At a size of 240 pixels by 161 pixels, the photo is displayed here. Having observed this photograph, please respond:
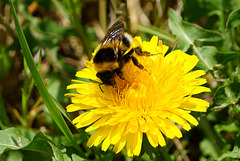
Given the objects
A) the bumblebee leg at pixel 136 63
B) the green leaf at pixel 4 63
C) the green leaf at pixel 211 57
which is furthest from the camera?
the green leaf at pixel 4 63

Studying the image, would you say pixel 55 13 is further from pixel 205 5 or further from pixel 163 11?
pixel 205 5

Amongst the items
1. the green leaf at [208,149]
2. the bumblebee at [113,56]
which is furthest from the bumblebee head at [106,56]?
the green leaf at [208,149]

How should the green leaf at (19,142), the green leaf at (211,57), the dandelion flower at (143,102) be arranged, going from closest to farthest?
the dandelion flower at (143,102)
the green leaf at (19,142)
the green leaf at (211,57)

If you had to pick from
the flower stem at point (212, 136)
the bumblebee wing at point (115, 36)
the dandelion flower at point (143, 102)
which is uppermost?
the bumblebee wing at point (115, 36)

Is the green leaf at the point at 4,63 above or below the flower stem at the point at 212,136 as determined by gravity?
above

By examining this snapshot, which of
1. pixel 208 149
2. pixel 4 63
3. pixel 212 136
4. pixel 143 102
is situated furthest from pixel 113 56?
pixel 4 63

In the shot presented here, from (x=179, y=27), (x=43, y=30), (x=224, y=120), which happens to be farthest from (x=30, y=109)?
(x=224, y=120)

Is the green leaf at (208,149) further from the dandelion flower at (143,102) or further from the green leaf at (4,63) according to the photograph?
the green leaf at (4,63)

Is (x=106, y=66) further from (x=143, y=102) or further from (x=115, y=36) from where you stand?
(x=143, y=102)
